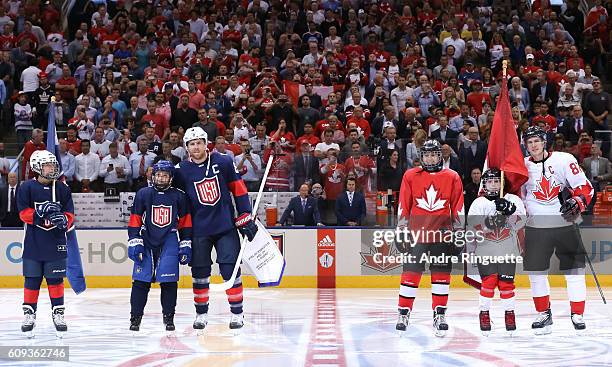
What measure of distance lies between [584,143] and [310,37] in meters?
6.53

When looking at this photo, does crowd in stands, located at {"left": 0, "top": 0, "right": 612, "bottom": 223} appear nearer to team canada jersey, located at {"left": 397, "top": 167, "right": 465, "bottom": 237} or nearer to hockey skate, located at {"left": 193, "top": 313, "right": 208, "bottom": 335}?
team canada jersey, located at {"left": 397, "top": 167, "right": 465, "bottom": 237}

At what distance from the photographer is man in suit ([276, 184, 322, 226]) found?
46.0 feet

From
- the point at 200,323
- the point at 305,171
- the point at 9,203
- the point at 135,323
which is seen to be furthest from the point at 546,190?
the point at 9,203

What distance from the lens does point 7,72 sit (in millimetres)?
17891

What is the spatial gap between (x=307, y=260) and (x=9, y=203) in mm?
4337

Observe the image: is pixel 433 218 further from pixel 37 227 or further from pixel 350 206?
pixel 350 206

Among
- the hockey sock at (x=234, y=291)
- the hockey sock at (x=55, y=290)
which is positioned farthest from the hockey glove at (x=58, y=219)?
the hockey sock at (x=234, y=291)

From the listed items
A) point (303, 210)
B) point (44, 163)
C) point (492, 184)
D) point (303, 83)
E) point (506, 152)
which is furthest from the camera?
point (303, 83)

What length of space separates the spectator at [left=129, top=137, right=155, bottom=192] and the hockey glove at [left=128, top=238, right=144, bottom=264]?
17.1ft

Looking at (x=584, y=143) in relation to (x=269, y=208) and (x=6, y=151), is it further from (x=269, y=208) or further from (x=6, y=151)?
(x=6, y=151)

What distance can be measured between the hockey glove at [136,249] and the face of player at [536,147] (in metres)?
3.80

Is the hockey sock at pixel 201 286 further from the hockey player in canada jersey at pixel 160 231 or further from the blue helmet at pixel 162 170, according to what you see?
the blue helmet at pixel 162 170

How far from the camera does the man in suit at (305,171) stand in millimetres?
13945

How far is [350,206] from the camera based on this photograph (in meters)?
14.0
